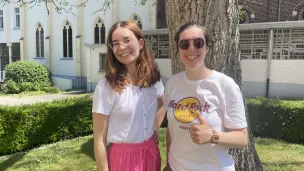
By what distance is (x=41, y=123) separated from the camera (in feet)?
25.0

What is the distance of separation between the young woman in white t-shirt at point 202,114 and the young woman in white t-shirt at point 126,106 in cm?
26

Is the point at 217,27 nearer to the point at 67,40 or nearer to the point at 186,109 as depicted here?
the point at 186,109

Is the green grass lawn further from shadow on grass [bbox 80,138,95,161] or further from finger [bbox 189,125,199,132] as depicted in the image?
finger [bbox 189,125,199,132]

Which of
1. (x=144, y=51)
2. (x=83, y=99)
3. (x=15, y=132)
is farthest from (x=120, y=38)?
(x=83, y=99)

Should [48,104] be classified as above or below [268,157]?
above

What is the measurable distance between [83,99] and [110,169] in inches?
272

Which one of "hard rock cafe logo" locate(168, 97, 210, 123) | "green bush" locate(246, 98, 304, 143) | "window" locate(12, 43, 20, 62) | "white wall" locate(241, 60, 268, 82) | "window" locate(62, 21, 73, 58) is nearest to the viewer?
"hard rock cafe logo" locate(168, 97, 210, 123)

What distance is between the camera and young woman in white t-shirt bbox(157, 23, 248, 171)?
1777 millimetres

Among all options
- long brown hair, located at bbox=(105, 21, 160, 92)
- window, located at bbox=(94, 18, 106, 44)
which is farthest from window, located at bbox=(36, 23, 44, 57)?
long brown hair, located at bbox=(105, 21, 160, 92)

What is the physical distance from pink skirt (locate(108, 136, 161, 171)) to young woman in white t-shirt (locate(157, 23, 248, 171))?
271mm

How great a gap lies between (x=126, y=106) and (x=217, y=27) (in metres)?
1.37

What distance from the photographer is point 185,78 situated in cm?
196

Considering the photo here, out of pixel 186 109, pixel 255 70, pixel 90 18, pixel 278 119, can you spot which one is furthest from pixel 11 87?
pixel 186 109

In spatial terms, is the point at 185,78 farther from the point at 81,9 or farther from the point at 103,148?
the point at 81,9
